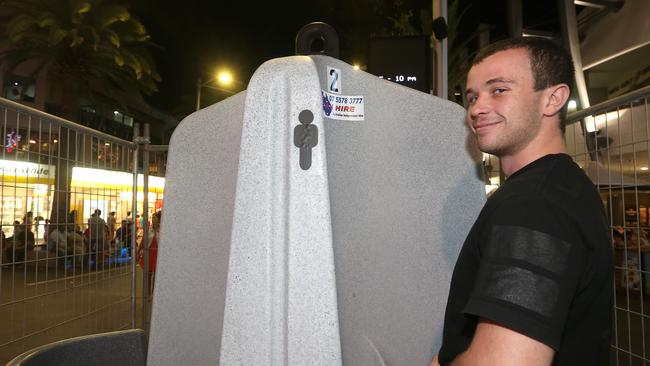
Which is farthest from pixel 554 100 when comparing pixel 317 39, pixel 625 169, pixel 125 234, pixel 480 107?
pixel 125 234

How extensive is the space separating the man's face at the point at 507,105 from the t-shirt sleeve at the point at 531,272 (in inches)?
13.8

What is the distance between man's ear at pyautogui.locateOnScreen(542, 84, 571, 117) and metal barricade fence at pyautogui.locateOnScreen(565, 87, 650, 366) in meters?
1.29

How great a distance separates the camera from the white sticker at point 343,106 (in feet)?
5.24

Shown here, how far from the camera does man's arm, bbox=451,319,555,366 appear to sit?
1.20 metres

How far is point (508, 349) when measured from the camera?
121cm

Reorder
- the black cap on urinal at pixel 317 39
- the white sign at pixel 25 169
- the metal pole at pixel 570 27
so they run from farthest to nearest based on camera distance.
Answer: the metal pole at pixel 570 27 < the white sign at pixel 25 169 < the black cap on urinal at pixel 317 39

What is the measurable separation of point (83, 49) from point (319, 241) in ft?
55.8

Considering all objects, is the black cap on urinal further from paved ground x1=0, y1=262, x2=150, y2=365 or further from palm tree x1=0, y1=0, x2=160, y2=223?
palm tree x1=0, y1=0, x2=160, y2=223

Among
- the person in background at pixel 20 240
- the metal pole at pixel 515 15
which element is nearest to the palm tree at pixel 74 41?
the metal pole at pixel 515 15

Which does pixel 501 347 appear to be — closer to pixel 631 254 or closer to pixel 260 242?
pixel 260 242

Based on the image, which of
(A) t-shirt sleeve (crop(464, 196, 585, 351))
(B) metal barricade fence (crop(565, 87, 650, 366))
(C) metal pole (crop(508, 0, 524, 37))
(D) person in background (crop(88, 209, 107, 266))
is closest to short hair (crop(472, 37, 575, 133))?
(A) t-shirt sleeve (crop(464, 196, 585, 351))

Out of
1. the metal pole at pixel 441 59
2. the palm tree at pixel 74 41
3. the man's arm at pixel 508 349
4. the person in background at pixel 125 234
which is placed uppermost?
the palm tree at pixel 74 41

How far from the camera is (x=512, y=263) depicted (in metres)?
1.22

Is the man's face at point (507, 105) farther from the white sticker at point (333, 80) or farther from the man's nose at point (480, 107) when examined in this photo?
the white sticker at point (333, 80)
